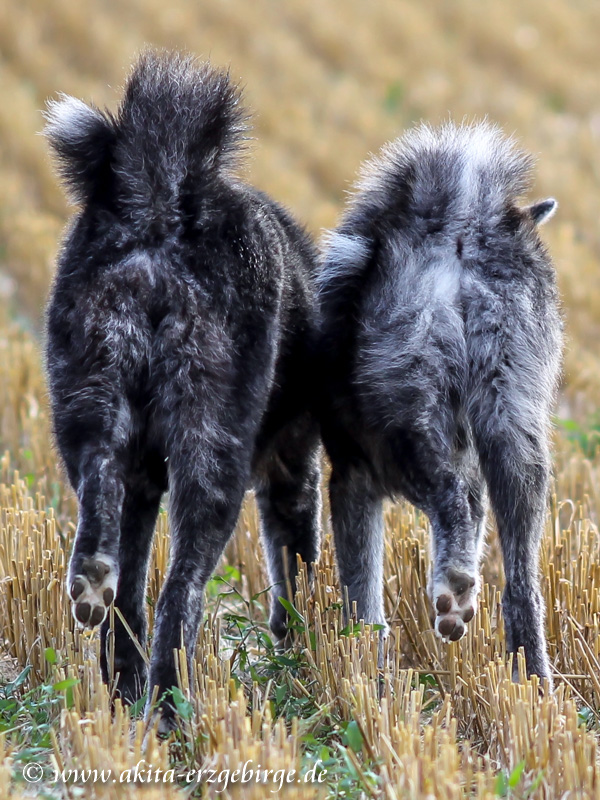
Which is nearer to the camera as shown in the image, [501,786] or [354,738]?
[501,786]

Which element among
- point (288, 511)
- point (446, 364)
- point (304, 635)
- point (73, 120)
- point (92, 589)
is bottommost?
point (304, 635)

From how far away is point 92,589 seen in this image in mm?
3102

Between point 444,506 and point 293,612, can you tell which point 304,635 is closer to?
point 293,612

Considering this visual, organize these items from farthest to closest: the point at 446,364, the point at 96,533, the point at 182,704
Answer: the point at 446,364, the point at 96,533, the point at 182,704

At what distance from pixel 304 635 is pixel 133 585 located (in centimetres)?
67

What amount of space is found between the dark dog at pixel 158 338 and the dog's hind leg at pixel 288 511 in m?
0.81

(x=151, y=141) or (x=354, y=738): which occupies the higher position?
(x=151, y=141)

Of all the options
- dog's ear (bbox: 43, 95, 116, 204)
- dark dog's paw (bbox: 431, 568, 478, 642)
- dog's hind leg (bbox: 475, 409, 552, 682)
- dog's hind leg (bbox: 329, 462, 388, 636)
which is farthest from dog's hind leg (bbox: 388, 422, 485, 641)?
dog's ear (bbox: 43, 95, 116, 204)

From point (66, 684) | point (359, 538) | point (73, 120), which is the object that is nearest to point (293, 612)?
point (359, 538)

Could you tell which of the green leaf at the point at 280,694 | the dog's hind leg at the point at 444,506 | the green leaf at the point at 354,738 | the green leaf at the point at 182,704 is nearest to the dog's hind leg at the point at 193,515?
the green leaf at the point at 182,704

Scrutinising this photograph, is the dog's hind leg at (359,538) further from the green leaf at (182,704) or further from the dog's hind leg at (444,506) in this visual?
the green leaf at (182,704)

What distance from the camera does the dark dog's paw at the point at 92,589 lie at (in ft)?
10.1

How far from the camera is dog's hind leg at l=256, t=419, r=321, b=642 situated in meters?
4.51

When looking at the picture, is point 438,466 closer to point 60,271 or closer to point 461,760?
point 461,760
